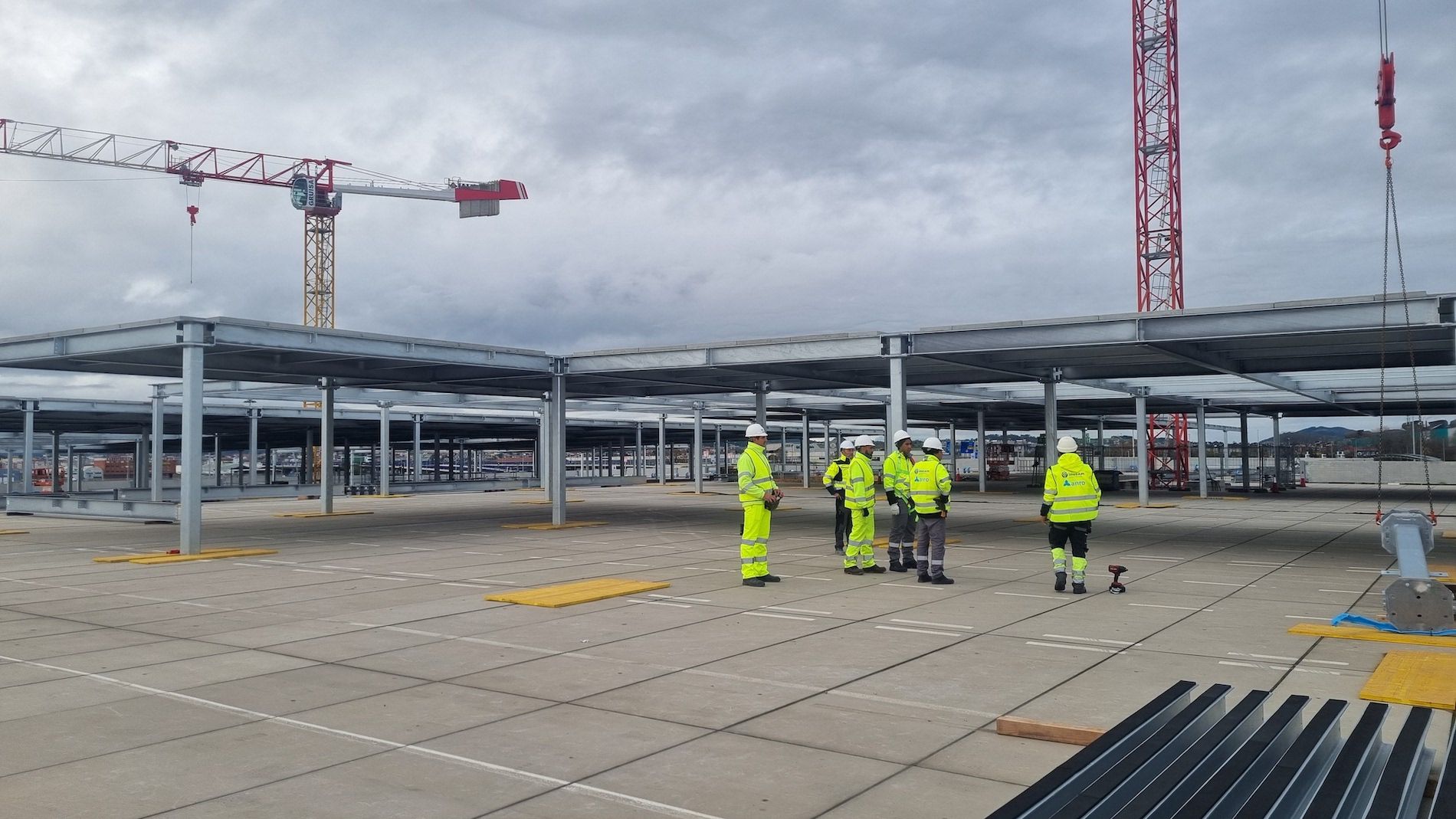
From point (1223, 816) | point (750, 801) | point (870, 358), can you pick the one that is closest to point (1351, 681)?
point (1223, 816)

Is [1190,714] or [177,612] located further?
[177,612]

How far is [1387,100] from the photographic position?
1270 centimetres

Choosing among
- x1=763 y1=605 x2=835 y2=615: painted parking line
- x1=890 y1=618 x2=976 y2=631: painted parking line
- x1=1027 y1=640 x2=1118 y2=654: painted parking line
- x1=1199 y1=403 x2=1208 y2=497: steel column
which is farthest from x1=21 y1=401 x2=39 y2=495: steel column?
x1=1199 y1=403 x2=1208 y2=497: steel column

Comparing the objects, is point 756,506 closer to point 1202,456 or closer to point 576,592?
point 576,592

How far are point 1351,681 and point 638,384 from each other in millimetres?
23889

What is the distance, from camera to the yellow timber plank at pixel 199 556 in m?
16.5

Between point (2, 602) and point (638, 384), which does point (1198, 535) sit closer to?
point (638, 384)

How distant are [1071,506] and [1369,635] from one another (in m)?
3.32

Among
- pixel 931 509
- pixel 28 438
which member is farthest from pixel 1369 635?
pixel 28 438

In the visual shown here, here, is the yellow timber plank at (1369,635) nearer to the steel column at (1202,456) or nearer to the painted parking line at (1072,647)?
the painted parking line at (1072,647)

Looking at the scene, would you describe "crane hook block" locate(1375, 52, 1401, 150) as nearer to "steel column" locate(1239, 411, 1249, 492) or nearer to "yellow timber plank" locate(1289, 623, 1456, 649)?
"yellow timber plank" locate(1289, 623, 1456, 649)

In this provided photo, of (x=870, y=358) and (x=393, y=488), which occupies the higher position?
(x=870, y=358)

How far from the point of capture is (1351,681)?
7461 millimetres

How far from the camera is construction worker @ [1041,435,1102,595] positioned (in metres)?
11.9
